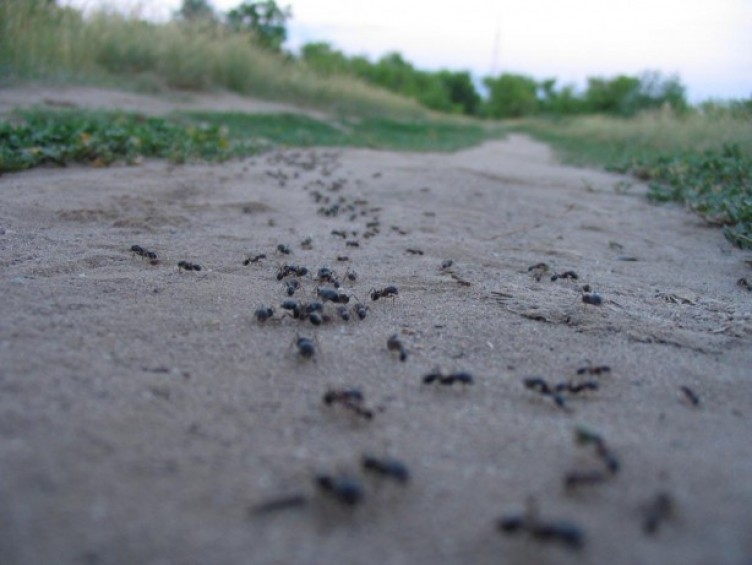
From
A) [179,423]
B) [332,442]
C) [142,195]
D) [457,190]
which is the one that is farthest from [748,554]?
[457,190]

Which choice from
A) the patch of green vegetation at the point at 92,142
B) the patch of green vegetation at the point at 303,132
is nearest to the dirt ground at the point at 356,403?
the patch of green vegetation at the point at 92,142

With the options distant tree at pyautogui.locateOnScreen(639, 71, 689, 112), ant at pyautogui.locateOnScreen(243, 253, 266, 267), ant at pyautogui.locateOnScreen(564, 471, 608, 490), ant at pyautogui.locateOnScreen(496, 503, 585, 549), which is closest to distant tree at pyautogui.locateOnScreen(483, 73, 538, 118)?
distant tree at pyautogui.locateOnScreen(639, 71, 689, 112)

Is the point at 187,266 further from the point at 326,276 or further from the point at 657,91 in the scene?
the point at 657,91

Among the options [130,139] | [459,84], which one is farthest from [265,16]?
[459,84]

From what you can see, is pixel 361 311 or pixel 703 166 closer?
pixel 361 311

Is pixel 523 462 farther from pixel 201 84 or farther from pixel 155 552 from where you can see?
pixel 201 84

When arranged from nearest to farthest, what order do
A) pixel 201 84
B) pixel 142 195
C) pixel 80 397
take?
1. pixel 80 397
2. pixel 142 195
3. pixel 201 84
